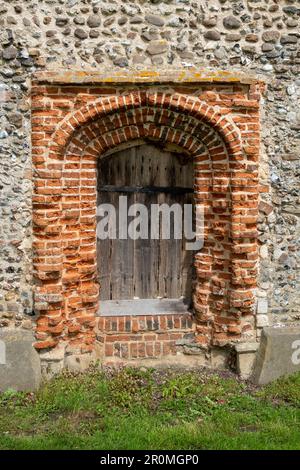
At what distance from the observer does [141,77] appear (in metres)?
4.97

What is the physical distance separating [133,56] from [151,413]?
3.82 metres

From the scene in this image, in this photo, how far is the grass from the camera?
164 inches

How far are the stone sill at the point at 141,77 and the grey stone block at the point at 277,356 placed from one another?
2.95 metres

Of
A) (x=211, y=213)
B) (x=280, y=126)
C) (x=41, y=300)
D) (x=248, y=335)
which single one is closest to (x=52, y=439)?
(x=41, y=300)

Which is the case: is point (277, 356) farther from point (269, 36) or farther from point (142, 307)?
point (269, 36)

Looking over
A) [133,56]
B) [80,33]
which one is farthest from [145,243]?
[80,33]

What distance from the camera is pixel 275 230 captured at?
17.9ft

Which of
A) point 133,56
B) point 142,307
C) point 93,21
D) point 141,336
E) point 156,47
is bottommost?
point 141,336

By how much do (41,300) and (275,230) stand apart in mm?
2846

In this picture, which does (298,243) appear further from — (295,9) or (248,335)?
(295,9)

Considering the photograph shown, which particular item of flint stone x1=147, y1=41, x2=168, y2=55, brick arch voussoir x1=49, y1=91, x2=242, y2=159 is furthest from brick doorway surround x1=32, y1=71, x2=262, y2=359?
flint stone x1=147, y1=41, x2=168, y2=55

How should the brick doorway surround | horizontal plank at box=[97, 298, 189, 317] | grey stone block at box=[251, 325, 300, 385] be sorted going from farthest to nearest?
1. horizontal plank at box=[97, 298, 189, 317]
2. grey stone block at box=[251, 325, 300, 385]
3. the brick doorway surround

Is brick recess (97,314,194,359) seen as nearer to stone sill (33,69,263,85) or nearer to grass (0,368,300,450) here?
grass (0,368,300,450)

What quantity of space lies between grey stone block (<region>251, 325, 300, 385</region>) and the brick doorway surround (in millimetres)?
242
